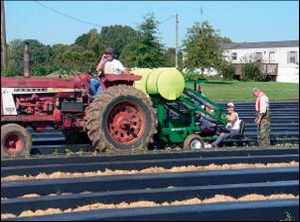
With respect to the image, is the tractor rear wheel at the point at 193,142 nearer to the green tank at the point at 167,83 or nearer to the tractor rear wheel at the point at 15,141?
the green tank at the point at 167,83

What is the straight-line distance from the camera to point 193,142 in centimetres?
928

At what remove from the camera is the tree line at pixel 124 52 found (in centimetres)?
1381

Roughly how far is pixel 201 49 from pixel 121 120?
31.1 m

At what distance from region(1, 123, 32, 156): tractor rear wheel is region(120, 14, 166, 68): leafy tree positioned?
18.8 meters

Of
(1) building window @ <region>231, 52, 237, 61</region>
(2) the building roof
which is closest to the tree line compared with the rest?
(2) the building roof

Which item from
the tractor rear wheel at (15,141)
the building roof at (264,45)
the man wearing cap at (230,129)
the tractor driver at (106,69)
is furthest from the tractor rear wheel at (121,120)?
the building roof at (264,45)

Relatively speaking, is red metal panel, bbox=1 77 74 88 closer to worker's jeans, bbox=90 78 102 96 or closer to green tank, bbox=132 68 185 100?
worker's jeans, bbox=90 78 102 96

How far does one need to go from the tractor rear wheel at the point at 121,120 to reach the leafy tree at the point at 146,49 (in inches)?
717

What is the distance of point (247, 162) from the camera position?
7926 mm

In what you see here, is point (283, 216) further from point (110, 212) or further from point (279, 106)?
point (279, 106)

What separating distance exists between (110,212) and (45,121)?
378 centimetres

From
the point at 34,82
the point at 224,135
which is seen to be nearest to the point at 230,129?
the point at 224,135

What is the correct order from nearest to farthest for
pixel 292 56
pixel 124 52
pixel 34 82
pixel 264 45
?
pixel 34 82 < pixel 124 52 < pixel 292 56 < pixel 264 45

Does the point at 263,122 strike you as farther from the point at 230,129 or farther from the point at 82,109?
the point at 82,109
